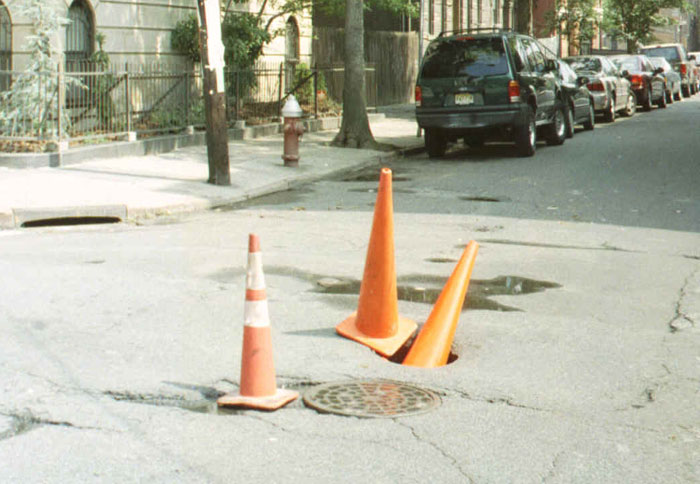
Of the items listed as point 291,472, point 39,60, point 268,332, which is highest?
point 39,60

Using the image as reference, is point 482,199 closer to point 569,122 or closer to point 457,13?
point 569,122

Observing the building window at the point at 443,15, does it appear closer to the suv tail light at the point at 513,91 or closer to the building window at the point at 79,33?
the building window at the point at 79,33

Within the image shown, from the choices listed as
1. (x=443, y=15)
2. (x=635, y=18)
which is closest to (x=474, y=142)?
(x=443, y=15)

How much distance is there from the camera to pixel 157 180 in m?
15.1

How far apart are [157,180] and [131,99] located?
407cm

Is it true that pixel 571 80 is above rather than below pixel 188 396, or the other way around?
above

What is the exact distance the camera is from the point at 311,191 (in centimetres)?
1490

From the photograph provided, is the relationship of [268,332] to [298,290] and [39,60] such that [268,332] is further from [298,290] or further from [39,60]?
[39,60]

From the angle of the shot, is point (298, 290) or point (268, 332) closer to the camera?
point (268, 332)

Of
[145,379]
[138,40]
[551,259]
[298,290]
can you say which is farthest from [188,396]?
[138,40]

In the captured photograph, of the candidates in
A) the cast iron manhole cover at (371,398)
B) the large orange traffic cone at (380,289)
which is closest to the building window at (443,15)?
the large orange traffic cone at (380,289)

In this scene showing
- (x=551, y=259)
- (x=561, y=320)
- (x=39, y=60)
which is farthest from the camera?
(x=39, y=60)

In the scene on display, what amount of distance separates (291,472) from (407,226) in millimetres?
7128

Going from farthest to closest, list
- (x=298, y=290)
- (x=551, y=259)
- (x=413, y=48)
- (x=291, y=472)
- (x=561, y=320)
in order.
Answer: (x=413, y=48) → (x=551, y=259) → (x=298, y=290) → (x=561, y=320) → (x=291, y=472)
